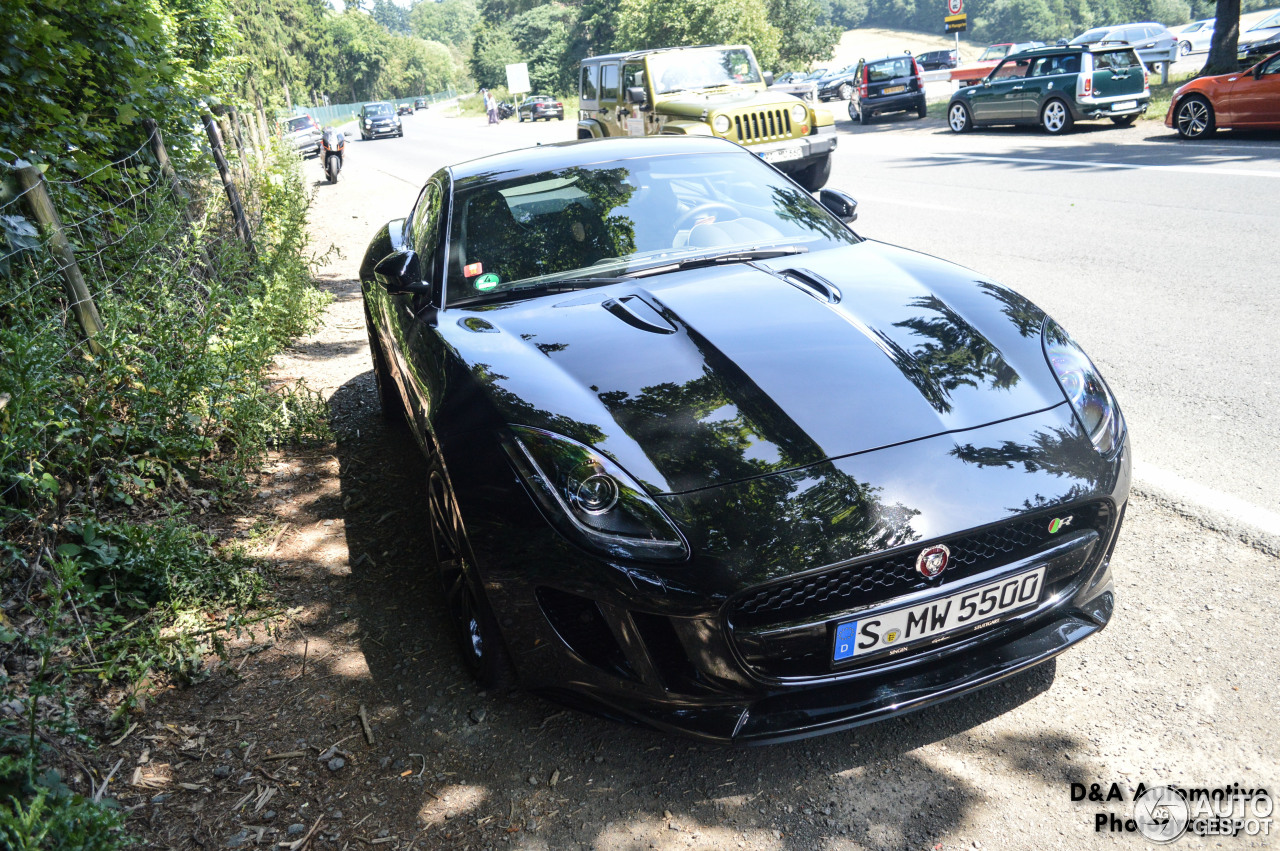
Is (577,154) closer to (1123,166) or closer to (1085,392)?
(1085,392)

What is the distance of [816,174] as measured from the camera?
1209cm

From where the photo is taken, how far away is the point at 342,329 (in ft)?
24.6

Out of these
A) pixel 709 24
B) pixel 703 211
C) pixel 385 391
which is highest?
pixel 709 24

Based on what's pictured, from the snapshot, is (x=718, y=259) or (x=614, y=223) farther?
(x=614, y=223)

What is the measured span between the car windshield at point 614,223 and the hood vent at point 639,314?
29 centimetres

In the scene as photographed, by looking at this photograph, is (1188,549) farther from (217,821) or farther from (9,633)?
(9,633)

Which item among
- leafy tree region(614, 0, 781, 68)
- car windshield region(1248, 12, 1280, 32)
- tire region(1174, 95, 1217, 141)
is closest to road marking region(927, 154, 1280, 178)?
tire region(1174, 95, 1217, 141)

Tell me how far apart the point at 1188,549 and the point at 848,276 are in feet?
4.98

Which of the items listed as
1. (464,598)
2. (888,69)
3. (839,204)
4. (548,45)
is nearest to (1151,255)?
(839,204)

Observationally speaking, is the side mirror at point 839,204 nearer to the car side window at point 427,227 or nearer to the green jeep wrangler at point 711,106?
the car side window at point 427,227

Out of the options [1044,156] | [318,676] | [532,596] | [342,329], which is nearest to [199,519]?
[318,676]

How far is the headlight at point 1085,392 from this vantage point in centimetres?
252

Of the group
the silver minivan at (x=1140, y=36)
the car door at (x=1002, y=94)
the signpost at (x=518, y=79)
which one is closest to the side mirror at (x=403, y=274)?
the car door at (x=1002, y=94)

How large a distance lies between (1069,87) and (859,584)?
17568 mm
